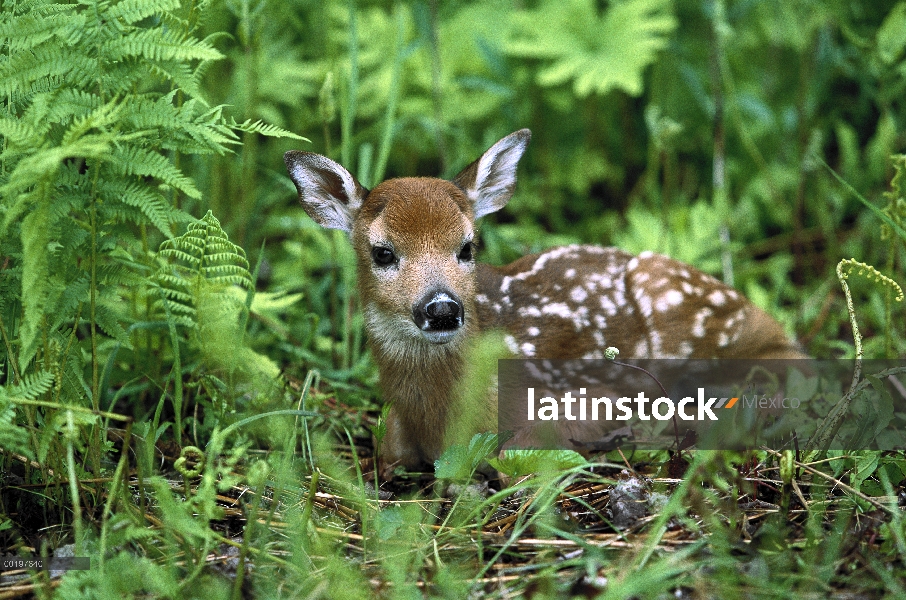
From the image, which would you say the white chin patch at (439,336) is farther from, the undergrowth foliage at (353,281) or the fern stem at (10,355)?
the fern stem at (10,355)

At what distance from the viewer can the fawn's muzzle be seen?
11.3ft

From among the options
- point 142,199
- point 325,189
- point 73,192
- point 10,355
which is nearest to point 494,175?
point 325,189

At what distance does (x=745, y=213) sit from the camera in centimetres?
587

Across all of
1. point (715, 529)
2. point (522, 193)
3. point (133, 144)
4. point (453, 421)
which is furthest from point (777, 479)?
point (522, 193)

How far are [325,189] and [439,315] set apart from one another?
0.90 m

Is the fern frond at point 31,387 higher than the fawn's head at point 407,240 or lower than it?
lower

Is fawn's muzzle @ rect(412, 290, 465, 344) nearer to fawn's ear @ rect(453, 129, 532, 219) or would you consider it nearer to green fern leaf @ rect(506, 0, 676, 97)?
fawn's ear @ rect(453, 129, 532, 219)

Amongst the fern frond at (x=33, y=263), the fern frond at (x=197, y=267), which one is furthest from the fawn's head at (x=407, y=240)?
the fern frond at (x=33, y=263)

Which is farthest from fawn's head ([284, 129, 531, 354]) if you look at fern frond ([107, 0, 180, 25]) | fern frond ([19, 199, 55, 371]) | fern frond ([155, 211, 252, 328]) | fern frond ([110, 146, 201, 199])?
fern frond ([19, 199, 55, 371])

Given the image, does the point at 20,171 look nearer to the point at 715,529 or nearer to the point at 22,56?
the point at 22,56

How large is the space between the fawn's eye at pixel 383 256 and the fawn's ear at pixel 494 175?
543mm

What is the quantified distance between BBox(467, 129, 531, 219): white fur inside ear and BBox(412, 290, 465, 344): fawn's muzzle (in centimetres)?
76

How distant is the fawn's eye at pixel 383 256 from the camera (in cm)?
374

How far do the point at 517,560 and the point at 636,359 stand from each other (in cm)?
180
